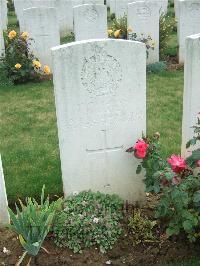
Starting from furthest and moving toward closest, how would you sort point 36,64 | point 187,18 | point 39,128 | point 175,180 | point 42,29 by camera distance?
point 187,18 < point 42,29 < point 36,64 < point 39,128 < point 175,180

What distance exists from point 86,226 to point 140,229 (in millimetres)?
520

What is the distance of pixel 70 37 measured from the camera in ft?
42.1

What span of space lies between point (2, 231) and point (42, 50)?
564 centimetres

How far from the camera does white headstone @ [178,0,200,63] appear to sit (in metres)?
9.06

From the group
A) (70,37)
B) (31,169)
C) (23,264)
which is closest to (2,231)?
(23,264)

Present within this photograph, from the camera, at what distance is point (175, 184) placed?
3.63m

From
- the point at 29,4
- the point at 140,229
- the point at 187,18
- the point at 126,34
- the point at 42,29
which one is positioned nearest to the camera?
the point at 140,229

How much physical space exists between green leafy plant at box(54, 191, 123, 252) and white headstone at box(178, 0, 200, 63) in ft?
20.1

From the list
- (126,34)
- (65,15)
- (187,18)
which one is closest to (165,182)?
(187,18)

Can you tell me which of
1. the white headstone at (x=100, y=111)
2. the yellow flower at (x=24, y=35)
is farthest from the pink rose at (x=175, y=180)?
the yellow flower at (x=24, y=35)

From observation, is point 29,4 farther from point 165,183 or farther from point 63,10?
point 165,183

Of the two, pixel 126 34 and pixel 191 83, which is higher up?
pixel 126 34

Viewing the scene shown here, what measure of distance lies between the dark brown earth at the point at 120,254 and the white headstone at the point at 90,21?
6.09 meters

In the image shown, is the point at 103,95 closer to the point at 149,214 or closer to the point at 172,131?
the point at 149,214
